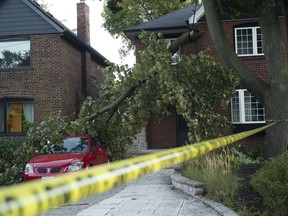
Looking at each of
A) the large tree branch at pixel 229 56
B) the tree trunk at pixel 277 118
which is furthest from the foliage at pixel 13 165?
the tree trunk at pixel 277 118

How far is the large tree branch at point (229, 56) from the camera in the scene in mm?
9305

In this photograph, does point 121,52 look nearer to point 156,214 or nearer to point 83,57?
point 83,57

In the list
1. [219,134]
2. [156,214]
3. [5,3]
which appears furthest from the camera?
[5,3]

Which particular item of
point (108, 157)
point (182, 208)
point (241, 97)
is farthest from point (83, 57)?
point (182, 208)

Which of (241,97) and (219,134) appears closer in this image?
(219,134)

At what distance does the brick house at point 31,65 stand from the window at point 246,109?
24.4 ft

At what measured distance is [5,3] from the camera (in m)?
21.7

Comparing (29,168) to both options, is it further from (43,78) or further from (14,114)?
(14,114)

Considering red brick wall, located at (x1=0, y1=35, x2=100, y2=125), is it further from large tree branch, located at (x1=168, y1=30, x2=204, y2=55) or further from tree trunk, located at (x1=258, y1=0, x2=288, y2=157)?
tree trunk, located at (x1=258, y1=0, x2=288, y2=157)

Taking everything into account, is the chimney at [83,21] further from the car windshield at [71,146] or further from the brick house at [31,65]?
the car windshield at [71,146]

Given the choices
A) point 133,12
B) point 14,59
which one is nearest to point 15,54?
point 14,59

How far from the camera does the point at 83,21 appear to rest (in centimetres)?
2539

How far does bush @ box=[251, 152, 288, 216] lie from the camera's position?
573 cm

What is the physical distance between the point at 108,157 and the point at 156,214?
18.2 ft
